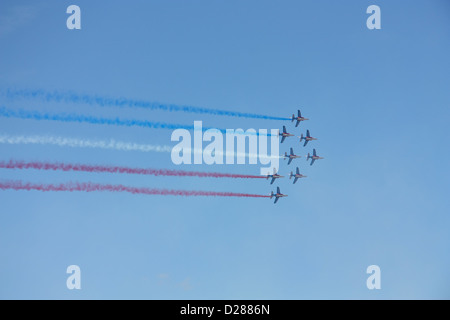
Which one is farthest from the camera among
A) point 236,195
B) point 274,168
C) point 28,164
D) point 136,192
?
point 274,168

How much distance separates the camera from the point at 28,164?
58.3 m
